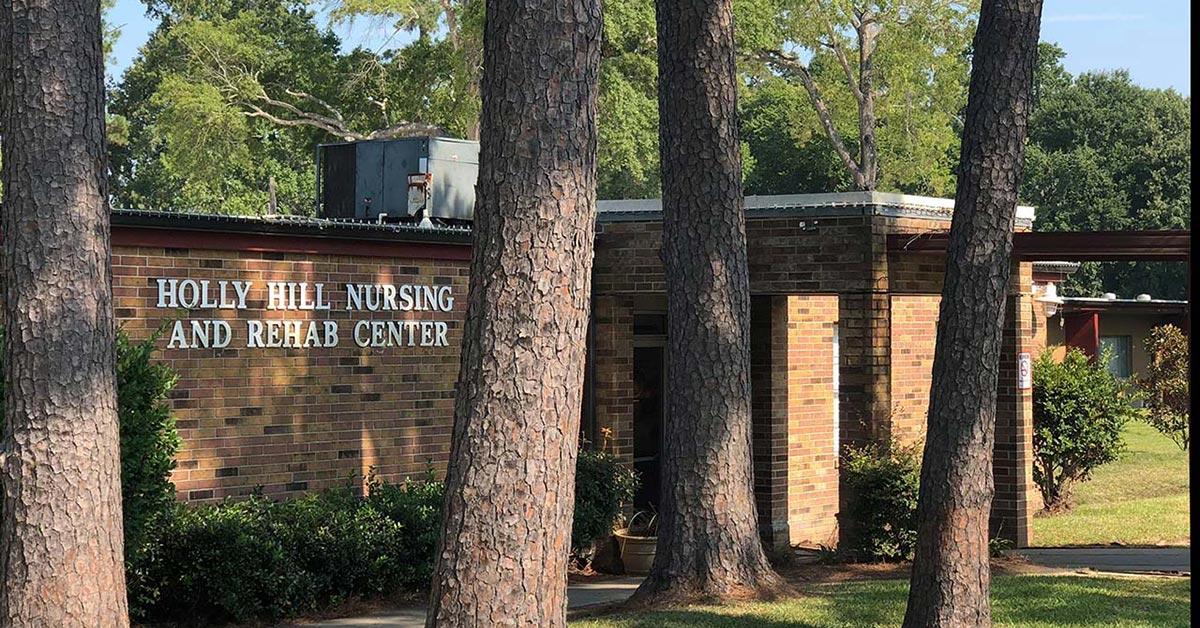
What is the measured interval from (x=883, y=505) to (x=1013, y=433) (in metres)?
2.43

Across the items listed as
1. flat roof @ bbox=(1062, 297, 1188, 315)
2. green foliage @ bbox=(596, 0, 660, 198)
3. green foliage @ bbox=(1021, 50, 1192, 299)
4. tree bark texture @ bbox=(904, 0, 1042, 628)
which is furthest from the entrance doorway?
green foliage @ bbox=(1021, 50, 1192, 299)

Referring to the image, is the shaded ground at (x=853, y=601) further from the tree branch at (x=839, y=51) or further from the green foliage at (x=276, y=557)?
the tree branch at (x=839, y=51)

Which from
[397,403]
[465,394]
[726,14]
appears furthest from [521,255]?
[397,403]

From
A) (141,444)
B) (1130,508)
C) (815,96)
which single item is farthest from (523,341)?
(815,96)

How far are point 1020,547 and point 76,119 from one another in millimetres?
10303

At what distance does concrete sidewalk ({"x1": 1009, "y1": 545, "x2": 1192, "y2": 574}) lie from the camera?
13773 millimetres

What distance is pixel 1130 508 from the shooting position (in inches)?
745

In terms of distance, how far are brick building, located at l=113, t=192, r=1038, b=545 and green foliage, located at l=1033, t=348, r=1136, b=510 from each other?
1434 mm

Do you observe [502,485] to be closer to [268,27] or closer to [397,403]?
[397,403]

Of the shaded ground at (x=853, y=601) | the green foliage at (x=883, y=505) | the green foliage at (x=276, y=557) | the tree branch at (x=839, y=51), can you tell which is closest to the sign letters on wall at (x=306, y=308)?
the green foliage at (x=276, y=557)

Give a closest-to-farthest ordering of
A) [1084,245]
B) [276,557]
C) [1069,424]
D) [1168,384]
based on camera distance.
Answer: [276,557]
[1084,245]
[1069,424]
[1168,384]

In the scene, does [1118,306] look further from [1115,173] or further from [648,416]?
[1115,173]

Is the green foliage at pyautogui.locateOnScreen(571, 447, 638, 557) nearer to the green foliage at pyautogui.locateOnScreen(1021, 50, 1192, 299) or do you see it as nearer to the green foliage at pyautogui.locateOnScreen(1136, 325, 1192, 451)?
the green foliage at pyautogui.locateOnScreen(1136, 325, 1192, 451)

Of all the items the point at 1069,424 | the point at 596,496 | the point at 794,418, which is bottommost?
the point at 596,496
